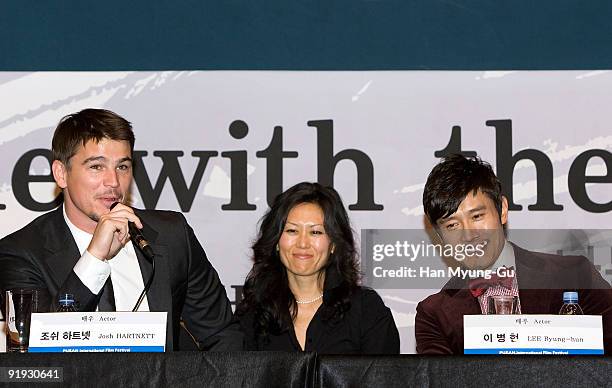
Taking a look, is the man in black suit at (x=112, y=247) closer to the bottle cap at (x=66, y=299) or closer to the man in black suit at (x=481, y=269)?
the bottle cap at (x=66, y=299)

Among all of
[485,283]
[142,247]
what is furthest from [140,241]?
[485,283]

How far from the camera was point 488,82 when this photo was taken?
3.53 m

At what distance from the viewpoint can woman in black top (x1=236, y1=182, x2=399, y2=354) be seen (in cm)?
270

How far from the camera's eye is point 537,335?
1.79 m

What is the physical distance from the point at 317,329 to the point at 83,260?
0.82 m

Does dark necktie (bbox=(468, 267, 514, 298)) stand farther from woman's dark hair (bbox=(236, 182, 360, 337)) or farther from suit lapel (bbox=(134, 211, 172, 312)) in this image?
suit lapel (bbox=(134, 211, 172, 312))

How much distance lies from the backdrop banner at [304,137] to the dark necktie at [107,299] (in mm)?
1109

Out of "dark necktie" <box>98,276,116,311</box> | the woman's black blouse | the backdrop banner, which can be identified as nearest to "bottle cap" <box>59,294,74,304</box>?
"dark necktie" <box>98,276,116,311</box>

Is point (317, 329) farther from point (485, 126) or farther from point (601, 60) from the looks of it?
point (601, 60)

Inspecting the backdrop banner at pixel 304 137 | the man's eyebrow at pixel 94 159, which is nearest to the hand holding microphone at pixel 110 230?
the man's eyebrow at pixel 94 159

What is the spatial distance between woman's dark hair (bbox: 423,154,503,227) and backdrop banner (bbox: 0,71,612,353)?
875 mm

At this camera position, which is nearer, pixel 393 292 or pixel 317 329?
pixel 317 329

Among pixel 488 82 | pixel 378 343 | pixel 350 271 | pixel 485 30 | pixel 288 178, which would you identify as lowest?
pixel 378 343

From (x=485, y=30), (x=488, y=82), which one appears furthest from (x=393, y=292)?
(x=485, y=30)
